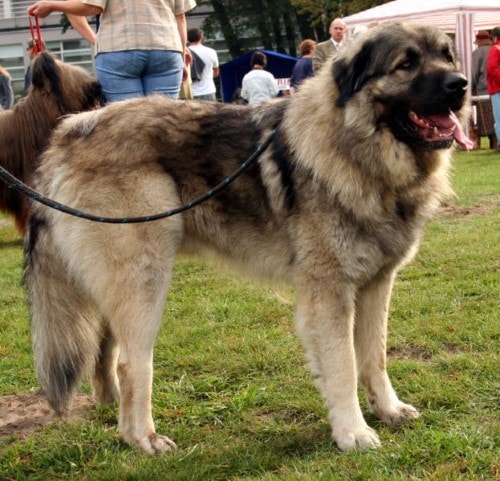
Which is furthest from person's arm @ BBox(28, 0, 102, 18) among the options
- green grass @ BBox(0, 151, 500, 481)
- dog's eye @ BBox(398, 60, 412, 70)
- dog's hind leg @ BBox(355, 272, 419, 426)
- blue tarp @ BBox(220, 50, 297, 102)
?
blue tarp @ BBox(220, 50, 297, 102)

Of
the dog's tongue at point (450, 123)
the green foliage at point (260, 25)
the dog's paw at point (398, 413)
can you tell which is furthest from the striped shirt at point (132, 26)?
the green foliage at point (260, 25)

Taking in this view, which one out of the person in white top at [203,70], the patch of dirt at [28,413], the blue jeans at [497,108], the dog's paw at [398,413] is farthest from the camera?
the blue jeans at [497,108]

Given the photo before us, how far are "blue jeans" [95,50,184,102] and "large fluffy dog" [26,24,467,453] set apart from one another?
1.17 meters

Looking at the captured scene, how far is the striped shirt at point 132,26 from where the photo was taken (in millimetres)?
4523

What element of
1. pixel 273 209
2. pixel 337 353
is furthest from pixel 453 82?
pixel 337 353

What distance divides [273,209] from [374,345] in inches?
30.8

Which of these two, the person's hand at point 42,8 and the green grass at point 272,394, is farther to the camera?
the person's hand at point 42,8

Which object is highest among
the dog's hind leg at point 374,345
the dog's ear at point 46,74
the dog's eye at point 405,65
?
the dog's eye at point 405,65

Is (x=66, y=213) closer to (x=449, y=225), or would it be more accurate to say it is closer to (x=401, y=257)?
(x=401, y=257)

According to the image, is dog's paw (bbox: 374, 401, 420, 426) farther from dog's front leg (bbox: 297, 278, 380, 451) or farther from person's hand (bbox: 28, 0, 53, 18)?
person's hand (bbox: 28, 0, 53, 18)

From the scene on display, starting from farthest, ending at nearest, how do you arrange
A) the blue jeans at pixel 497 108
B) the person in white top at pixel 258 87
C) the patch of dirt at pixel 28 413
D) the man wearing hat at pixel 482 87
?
the man wearing hat at pixel 482 87, the person in white top at pixel 258 87, the blue jeans at pixel 497 108, the patch of dirt at pixel 28 413

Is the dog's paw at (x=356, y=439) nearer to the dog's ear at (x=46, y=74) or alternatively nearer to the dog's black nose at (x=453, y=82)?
the dog's black nose at (x=453, y=82)

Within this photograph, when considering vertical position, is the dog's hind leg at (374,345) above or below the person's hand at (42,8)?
below

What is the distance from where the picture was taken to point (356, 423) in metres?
3.09
